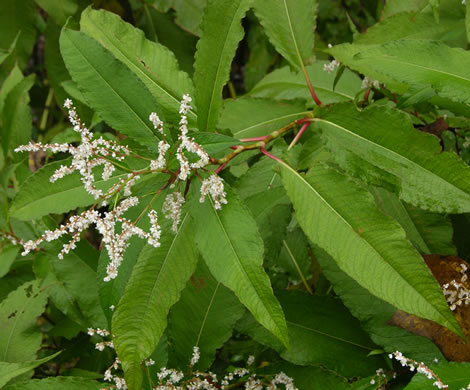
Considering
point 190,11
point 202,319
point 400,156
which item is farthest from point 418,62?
point 190,11

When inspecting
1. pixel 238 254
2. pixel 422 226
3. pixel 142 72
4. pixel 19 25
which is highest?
pixel 19 25

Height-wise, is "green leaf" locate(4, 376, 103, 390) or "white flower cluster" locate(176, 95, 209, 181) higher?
"white flower cluster" locate(176, 95, 209, 181)

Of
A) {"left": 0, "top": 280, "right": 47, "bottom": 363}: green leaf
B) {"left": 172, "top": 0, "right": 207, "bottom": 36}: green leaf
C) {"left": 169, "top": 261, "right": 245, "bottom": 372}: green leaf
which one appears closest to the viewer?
{"left": 169, "top": 261, "right": 245, "bottom": 372}: green leaf

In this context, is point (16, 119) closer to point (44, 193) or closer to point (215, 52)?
point (44, 193)

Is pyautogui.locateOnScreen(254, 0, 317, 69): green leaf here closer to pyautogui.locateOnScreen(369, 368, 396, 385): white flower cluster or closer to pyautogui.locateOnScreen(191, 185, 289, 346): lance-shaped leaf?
pyautogui.locateOnScreen(191, 185, 289, 346): lance-shaped leaf

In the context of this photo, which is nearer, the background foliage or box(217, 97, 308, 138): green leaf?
the background foliage

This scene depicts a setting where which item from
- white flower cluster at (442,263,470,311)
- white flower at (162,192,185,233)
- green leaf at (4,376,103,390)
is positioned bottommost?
green leaf at (4,376,103,390)

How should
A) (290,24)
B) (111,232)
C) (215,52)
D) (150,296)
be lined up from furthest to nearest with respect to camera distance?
(290,24) → (215,52) → (150,296) → (111,232)

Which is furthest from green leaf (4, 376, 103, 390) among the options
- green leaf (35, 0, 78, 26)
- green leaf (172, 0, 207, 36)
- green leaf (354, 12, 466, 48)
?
green leaf (172, 0, 207, 36)
